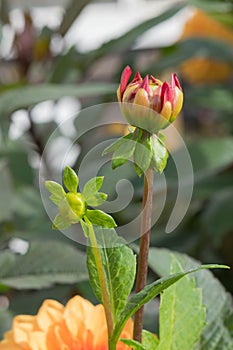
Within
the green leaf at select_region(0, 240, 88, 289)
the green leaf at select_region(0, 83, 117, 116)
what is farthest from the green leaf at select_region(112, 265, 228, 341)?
the green leaf at select_region(0, 83, 117, 116)

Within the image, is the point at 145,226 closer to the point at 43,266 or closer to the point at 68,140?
the point at 43,266

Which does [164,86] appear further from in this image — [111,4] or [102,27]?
[111,4]

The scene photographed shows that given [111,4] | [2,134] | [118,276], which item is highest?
[118,276]

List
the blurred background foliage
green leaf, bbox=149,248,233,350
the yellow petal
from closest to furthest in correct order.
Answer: the yellow petal, green leaf, bbox=149,248,233,350, the blurred background foliage

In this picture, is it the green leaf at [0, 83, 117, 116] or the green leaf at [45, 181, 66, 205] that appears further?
the green leaf at [0, 83, 117, 116]

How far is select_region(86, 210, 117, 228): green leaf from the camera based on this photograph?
9.7 inches

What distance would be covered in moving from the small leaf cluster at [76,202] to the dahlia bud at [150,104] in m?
0.02

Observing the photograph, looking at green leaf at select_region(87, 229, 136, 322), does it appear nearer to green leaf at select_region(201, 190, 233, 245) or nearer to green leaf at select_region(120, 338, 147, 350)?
green leaf at select_region(120, 338, 147, 350)

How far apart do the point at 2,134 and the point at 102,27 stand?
115 centimetres

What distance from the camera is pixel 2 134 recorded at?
664 millimetres

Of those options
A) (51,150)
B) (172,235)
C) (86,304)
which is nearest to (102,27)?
(51,150)

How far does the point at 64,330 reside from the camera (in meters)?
0.30

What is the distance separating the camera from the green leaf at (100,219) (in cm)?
25

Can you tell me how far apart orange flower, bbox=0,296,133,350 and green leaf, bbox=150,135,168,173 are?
0.08m
